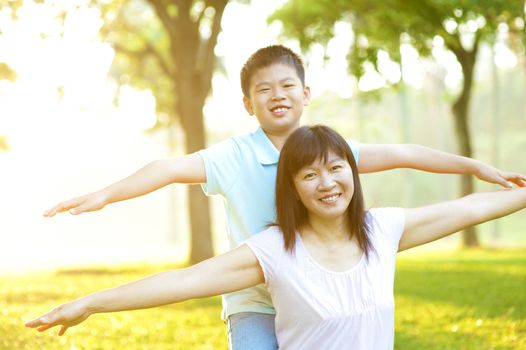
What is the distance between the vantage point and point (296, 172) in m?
4.00

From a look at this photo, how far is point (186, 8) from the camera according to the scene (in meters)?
17.4

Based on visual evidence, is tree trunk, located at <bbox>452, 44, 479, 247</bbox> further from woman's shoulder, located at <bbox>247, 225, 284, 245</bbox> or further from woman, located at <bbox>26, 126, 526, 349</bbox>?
woman's shoulder, located at <bbox>247, 225, 284, 245</bbox>

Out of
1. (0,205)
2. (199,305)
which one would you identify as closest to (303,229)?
(199,305)

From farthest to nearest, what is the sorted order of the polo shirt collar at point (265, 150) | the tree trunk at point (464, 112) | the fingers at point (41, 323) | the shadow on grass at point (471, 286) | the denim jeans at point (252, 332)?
the tree trunk at point (464, 112), the shadow on grass at point (471, 286), the polo shirt collar at point (265, 150), the denim jeans at point (252, 332), the fingers at point (41, 323)

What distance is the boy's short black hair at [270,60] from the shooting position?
4559 mm

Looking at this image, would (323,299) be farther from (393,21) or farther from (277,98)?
(393,21)

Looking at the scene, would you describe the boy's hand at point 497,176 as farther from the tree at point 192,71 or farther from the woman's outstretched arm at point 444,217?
the tree at point 192,71

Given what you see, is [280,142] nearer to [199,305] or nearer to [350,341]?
[350,341]

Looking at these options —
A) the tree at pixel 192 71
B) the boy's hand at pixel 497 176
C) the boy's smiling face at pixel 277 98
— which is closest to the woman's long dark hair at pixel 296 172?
the boy's smiling face at pixel 277 98

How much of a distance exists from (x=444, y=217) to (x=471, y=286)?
8.69 metres

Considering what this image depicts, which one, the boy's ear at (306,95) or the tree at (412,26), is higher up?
the tree at (412,26)

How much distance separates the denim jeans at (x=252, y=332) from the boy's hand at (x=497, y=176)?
1.30 meters

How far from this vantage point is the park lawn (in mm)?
7770

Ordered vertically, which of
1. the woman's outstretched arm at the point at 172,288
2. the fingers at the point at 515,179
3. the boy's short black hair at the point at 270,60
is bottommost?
the woman's outstretched arm at the point at 172,288
